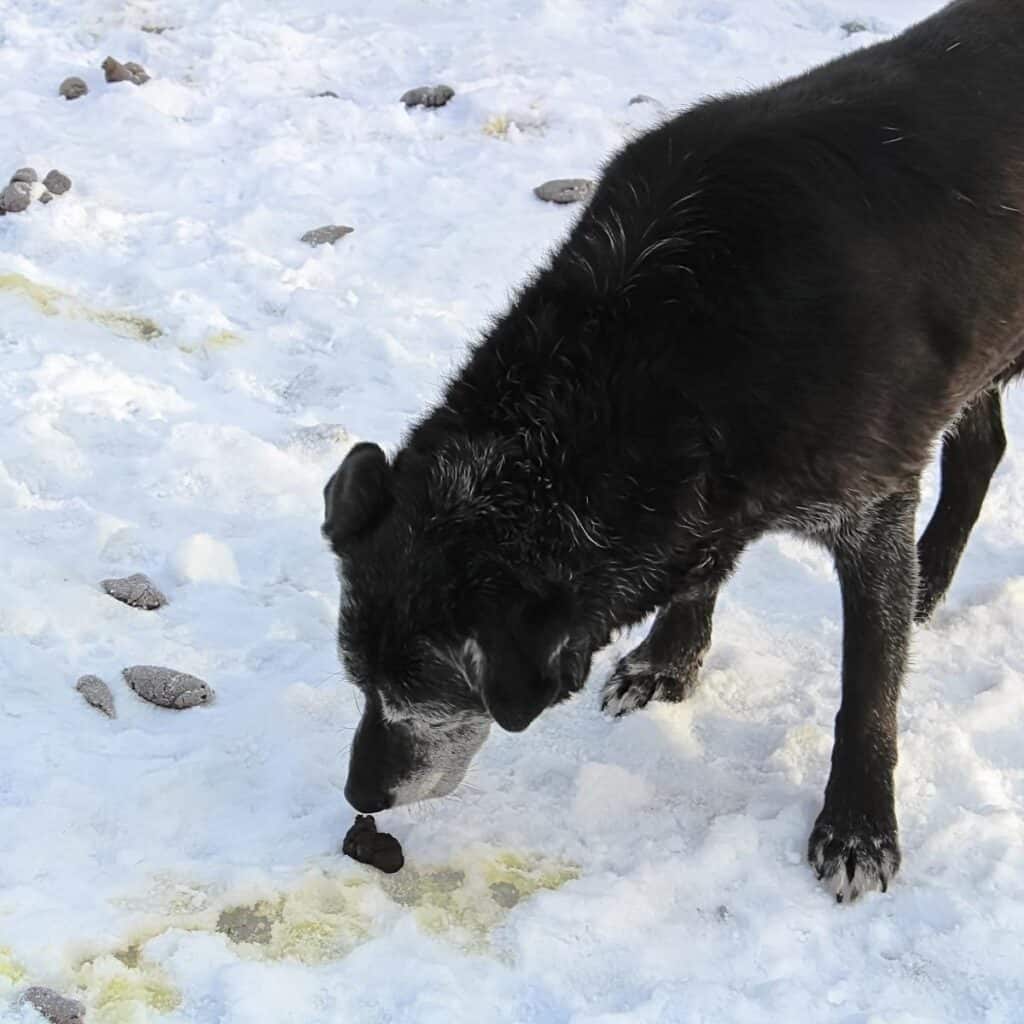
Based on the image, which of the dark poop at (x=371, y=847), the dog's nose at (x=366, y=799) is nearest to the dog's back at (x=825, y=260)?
the dog's nose at (x=366, y=799)

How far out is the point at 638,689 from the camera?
13.2 ft

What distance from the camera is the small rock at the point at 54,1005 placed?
275cm

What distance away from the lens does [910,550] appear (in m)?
3.55

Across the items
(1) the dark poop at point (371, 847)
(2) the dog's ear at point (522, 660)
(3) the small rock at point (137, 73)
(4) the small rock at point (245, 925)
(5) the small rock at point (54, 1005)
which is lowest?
(3) the small rock at point (137, 73)

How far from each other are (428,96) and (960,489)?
181 inches

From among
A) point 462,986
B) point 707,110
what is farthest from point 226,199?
point 462,986

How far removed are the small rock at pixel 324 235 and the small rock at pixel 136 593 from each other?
2.85m

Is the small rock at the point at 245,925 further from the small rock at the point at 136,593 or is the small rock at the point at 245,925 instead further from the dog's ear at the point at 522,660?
the small rock at the point at 136,593

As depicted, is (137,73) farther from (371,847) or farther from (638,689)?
(371,847)

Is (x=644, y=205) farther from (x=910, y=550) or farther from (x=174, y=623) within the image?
(x=174, y=623)

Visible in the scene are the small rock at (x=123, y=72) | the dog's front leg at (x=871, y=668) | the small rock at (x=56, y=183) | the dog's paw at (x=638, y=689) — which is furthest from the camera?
the small rock at (x=123, y=72)

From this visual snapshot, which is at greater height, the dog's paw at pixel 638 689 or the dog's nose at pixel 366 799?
the dog's nose at pixel 366 799

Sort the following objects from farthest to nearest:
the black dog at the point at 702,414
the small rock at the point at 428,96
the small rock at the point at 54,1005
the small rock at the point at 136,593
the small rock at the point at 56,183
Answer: the small rock at the point at 428,96 < the small rock at the point at 56,183 < the small rock at the point at 136,593 < the black dog at the point at 702,414 < the small rock at the point at 54,1005

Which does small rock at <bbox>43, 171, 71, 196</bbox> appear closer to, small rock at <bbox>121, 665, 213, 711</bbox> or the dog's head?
small rock at <bbox>121, 665, 213, 711</bbox>
